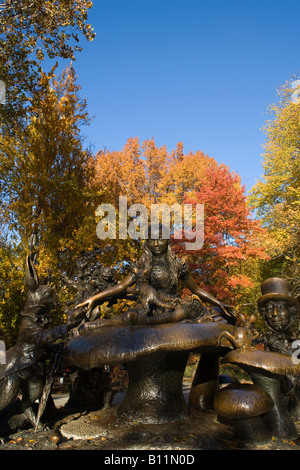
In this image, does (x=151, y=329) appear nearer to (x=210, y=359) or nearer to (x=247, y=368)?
(x=247, y=368)

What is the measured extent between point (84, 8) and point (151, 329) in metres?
8.50

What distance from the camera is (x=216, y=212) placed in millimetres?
16578

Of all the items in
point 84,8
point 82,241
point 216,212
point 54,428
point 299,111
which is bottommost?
point 54,428

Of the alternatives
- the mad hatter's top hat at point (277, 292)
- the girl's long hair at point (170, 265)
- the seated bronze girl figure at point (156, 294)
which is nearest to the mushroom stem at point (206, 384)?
the seated bronze girl figure at point (156, 294)

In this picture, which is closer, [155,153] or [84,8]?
[84,8]

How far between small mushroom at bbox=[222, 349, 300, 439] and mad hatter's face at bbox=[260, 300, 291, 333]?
0.88 metres

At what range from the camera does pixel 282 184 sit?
19438 mm

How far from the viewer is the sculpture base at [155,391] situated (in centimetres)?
482

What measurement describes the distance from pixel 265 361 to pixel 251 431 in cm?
79

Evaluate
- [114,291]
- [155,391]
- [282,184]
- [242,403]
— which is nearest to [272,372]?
[242,403]

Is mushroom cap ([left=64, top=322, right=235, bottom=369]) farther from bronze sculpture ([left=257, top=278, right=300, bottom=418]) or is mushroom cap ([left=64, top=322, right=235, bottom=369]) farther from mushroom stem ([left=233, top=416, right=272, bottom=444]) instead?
bronze sculpture ([left=257, top=278, right=300, bottom=418])

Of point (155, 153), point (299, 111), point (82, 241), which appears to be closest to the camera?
point (82, 241)

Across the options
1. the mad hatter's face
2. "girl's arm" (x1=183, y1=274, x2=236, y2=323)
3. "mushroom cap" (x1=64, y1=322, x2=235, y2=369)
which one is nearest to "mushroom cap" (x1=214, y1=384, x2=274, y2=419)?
"mushroom cap" (x1=64, y1=322, x2=235, y2=369)

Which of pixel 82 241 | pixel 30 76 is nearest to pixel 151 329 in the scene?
pixel 30 76
